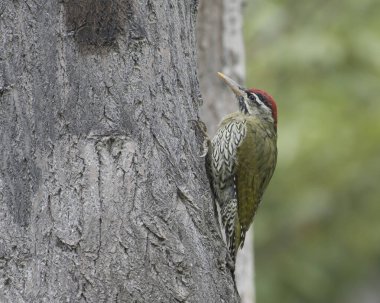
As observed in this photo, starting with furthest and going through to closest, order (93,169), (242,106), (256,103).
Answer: (242,106), (256,103), (93,169)

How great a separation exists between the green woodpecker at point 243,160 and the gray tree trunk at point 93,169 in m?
1.27

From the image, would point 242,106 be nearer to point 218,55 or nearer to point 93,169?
point 218,55

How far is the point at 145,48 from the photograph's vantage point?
16.8ft

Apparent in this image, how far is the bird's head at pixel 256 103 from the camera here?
7.02m

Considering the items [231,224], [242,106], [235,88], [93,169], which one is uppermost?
[93,169]

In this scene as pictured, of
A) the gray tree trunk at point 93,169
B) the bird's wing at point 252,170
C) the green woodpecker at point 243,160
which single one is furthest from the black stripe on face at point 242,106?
the gray tree trunk at point 93,169

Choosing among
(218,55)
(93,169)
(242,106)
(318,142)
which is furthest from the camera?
(318,142)

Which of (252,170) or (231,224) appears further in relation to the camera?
(252,170)

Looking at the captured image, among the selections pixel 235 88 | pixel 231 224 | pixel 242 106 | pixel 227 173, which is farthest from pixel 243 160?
pixel 235 88

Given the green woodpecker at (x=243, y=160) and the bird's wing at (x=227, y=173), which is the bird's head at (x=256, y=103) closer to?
the green woodpecker at (x=243, y=160)

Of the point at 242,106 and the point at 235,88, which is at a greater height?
the point at 235,88

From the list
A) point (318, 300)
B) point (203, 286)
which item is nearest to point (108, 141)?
point (203, 286)

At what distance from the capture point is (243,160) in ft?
22.5

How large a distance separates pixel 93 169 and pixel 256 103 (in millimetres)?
2461
